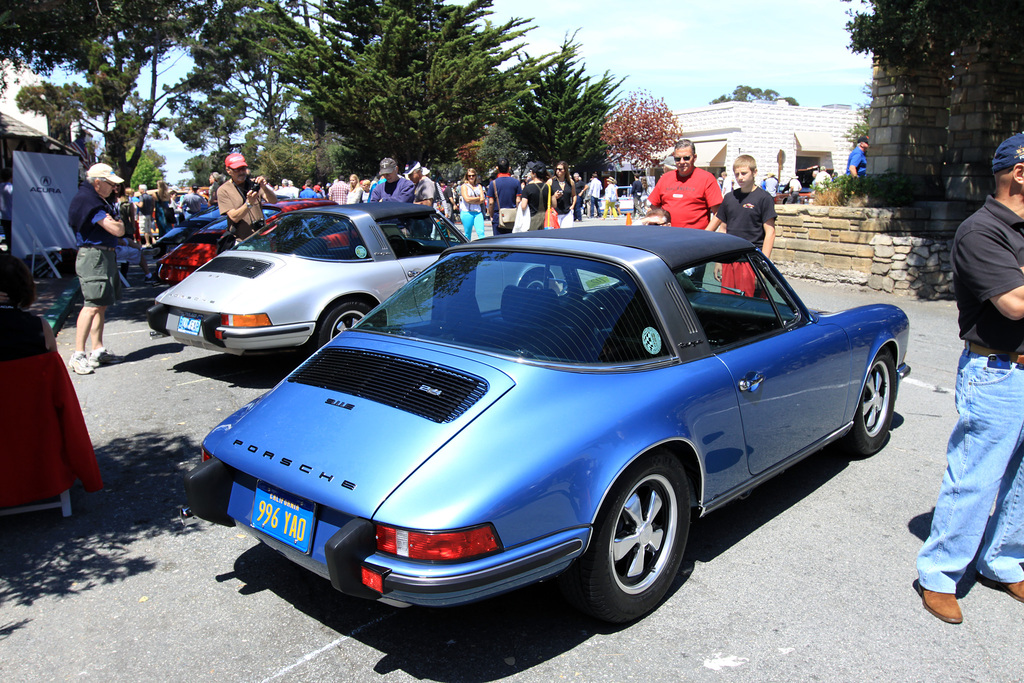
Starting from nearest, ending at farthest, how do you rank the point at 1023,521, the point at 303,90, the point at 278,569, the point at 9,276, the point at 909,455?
1. the point at 1023,521
2. the point at 278,569
3. the point at 9,276
4. the point at 909,455
5. the point at 303,90

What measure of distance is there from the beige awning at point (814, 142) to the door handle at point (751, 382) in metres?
42.9

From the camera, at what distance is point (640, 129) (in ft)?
138

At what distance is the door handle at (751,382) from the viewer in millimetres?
3490

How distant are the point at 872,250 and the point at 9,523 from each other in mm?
12179

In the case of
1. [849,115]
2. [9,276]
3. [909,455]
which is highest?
[849,115]

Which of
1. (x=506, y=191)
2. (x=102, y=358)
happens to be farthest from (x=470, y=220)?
(x=102, y=358)

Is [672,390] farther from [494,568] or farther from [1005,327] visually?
[1005,327]

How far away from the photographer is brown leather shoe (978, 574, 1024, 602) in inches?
131

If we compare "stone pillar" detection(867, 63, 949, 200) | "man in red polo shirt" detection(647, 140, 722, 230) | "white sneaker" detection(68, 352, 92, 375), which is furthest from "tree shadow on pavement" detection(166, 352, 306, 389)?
"stone pillar" detection(867, 63, 949, 200)

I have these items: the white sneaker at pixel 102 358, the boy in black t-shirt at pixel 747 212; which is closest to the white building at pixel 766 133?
the boy in black t-shirt at pixel 747 212

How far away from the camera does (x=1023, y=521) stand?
3262mm

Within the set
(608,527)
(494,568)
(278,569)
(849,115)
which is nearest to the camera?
(494,568)

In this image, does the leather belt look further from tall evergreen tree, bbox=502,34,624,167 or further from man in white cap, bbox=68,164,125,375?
tall evergreen tree, bbox=502,34,624,167

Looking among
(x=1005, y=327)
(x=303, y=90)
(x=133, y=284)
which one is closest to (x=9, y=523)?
(x=1005, y=327)
